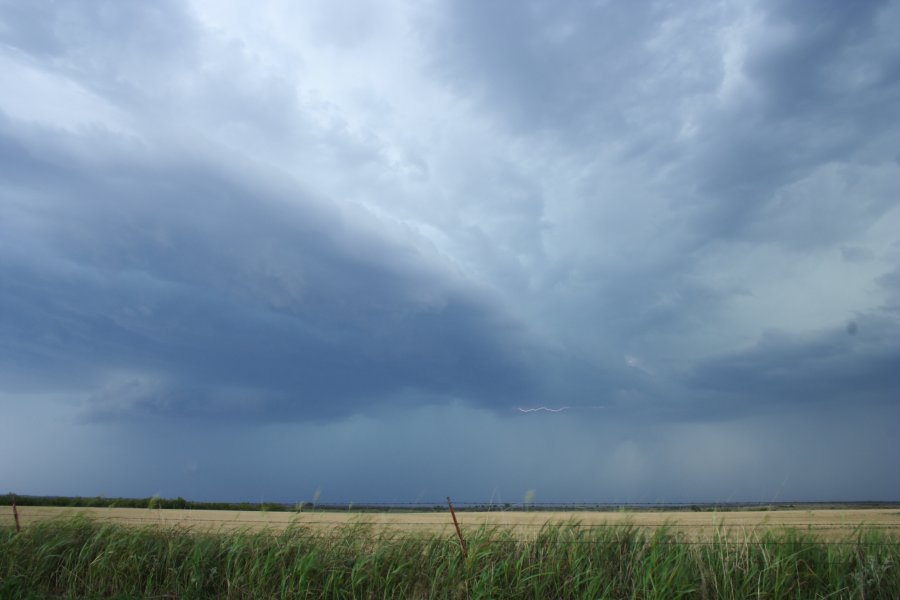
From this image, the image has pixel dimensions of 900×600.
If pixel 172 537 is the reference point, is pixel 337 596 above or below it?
below

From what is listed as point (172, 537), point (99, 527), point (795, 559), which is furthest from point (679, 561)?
point (99, 527)

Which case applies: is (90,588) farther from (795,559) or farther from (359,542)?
(795,559)

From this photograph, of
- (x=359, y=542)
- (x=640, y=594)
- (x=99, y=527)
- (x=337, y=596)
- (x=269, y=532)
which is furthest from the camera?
(x=99, y=527)

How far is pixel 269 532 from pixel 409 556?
3.82 metres

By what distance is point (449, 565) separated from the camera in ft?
43.1

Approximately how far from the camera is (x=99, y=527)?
16.7m

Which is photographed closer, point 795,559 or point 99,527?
point 795,559

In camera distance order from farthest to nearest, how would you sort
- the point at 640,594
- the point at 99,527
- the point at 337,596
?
the point at 99,527 < the point at 337,596 < the point at 640,594

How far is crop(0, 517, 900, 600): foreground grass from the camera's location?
12.2 meters

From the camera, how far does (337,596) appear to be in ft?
43.0

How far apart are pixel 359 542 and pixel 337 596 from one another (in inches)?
58.8

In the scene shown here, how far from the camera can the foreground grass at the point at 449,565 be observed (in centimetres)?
1222

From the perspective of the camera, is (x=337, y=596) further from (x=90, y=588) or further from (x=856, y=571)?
(x=856, y=571)

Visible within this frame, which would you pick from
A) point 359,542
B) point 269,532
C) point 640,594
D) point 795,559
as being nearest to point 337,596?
point 359,542
